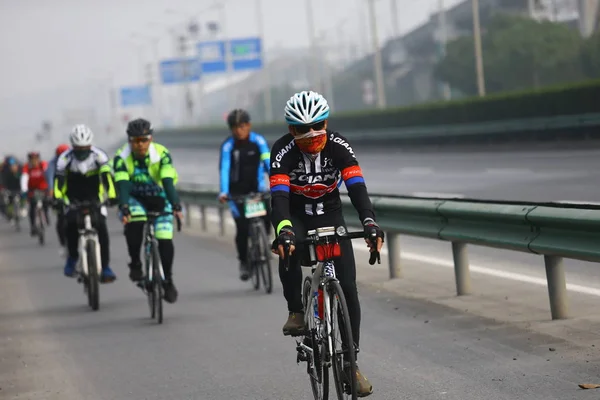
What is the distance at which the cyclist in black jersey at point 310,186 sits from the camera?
22.8 ft

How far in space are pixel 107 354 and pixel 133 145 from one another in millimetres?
2446

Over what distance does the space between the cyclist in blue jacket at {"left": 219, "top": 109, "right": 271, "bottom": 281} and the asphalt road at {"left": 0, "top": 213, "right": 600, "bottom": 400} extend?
682 mm

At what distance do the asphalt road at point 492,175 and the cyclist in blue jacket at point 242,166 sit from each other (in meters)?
5.96

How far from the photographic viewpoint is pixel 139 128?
11.8 metres

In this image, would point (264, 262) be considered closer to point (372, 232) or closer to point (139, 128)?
point (139, 128)

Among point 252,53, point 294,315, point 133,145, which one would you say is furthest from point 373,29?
point 294,315

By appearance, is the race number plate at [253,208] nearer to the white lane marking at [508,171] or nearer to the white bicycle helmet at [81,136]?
the white bicycle helmet at [81,136]

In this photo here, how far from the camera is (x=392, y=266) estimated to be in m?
13.4

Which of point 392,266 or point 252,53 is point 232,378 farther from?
point 252,53

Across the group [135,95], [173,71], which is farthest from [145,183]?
[135,95]

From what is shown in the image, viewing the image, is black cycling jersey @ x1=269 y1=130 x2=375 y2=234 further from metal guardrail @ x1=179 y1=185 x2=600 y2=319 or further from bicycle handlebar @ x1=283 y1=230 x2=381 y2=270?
metal guardrail @ x1=179 y1=185 x2=600 y2=319

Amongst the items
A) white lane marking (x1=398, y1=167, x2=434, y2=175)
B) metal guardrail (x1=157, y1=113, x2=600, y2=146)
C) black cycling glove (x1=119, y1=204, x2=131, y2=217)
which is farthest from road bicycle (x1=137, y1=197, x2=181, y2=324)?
Answer: metal guardrail (x1=157, y1=113, x2=600, y2=146)

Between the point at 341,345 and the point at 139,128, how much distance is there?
18.5ft

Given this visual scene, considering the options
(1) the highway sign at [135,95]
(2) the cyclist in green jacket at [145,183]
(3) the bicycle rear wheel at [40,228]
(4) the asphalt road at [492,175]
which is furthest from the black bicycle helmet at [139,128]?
(1) the highway sign at [135,95]
